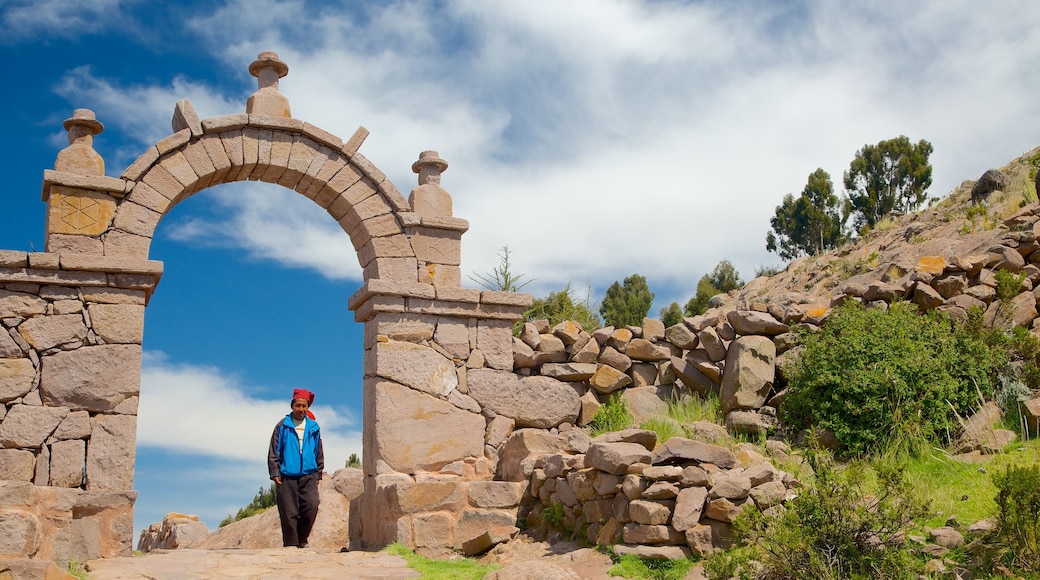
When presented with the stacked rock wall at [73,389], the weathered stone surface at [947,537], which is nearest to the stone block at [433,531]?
the stacked rock wall at [73,389]

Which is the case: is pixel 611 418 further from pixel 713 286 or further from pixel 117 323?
pixel 713 286

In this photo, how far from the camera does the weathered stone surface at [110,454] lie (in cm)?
788

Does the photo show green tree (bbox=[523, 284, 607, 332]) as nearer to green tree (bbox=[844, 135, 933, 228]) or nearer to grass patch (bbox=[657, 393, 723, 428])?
grass patch (bbox=[657, 393, 723, 428])

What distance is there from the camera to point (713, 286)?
21766mm

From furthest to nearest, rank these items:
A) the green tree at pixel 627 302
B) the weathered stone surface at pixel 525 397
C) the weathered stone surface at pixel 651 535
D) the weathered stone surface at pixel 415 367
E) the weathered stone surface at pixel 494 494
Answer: the green tree at pixel 627 302, the weathered stone surface at pixel 525 397, the weathered stone surface at pixel 415 367, the weathered stone surface at pixel 494 494, the weathered stone surface at pixel 651 535

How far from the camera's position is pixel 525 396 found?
9516mm

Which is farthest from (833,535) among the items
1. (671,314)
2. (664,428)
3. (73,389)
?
(671,314)

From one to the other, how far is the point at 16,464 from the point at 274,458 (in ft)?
6.92

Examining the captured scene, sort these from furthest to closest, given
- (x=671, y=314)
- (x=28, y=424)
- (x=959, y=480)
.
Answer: (x=671, y=314) → (x=28, y=424) → (x=959, y=480)

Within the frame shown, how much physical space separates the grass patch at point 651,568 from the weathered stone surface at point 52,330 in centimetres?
495

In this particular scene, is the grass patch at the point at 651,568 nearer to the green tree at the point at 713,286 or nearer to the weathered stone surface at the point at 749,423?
the weathered stone surface at the point at 749,423

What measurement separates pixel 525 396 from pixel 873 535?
4205 millimetres

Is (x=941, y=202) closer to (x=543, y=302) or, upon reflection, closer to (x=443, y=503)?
(x=543, y=302)

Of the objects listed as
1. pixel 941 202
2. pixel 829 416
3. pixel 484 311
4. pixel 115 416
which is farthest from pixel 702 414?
pixel 941 202
